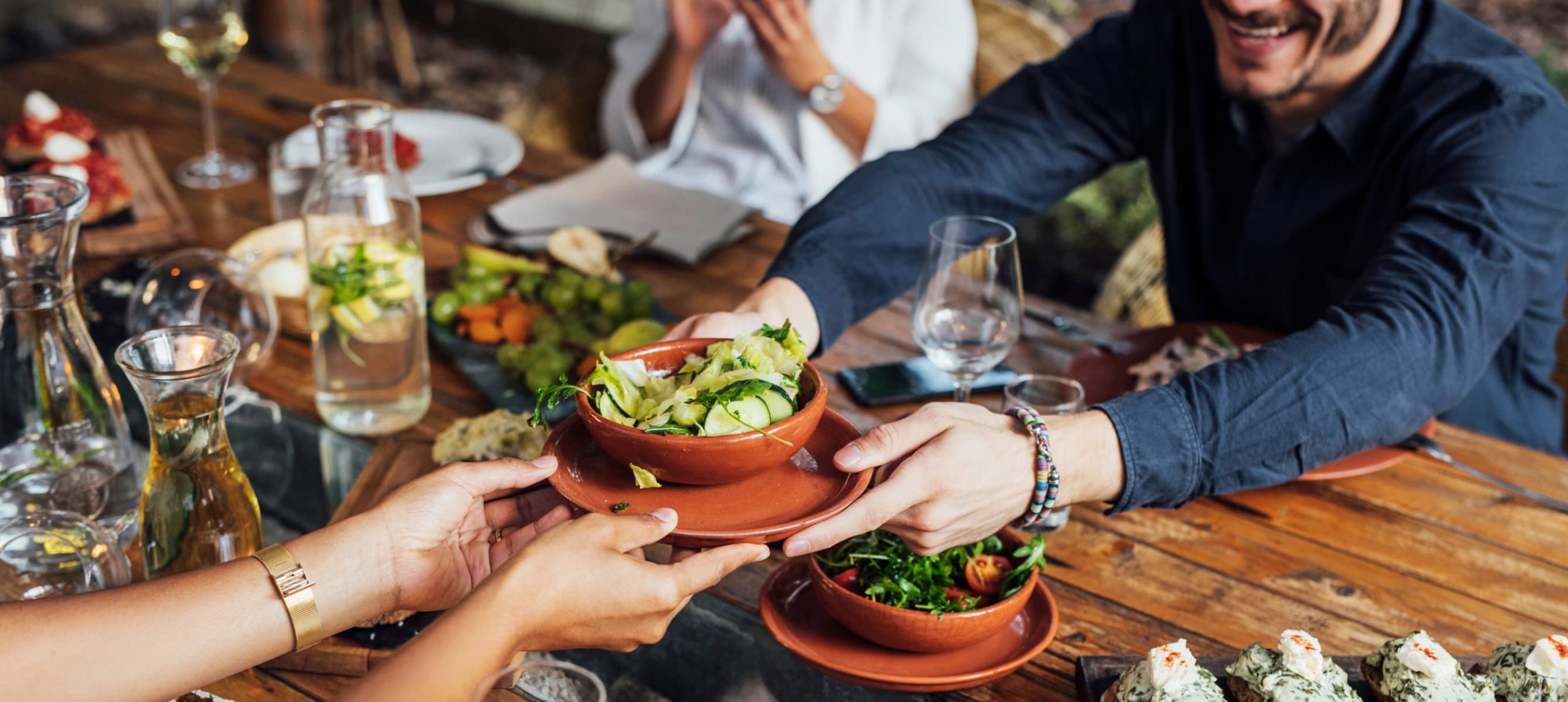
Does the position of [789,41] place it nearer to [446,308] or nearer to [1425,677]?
[446,308]

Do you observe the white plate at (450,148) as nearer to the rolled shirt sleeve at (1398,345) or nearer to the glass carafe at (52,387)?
the glass carafe at (52,387)

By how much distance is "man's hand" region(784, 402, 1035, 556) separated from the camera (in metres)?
1.08

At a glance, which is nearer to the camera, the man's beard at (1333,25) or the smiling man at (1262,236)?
the smiling man at (1262,236)

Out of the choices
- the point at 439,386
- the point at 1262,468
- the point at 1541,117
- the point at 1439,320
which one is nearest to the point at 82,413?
the point at 439,386

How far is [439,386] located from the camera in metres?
1.69

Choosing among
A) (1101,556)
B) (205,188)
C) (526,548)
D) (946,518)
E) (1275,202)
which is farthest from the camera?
(205,188)

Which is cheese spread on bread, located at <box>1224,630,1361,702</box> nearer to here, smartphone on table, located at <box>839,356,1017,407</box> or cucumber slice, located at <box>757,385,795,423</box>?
cucumber slice, located at <box>757,385,795,423</box>

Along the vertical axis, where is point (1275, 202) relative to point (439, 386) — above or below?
above

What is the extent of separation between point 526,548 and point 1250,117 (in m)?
1.46

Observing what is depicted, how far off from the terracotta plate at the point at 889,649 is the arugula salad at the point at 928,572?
38 mm

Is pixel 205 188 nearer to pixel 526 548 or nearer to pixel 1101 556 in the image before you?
pixel 526 548

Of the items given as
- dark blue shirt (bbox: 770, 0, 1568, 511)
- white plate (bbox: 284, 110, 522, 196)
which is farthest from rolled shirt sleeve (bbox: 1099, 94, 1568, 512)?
white plate (bbox: 284, 110, 522, 196)

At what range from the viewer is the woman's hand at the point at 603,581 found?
951 millimetres

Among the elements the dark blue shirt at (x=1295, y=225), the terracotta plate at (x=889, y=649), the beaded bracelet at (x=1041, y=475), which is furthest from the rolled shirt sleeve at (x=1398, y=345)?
the terracotta plate at (x=889, y=649)
